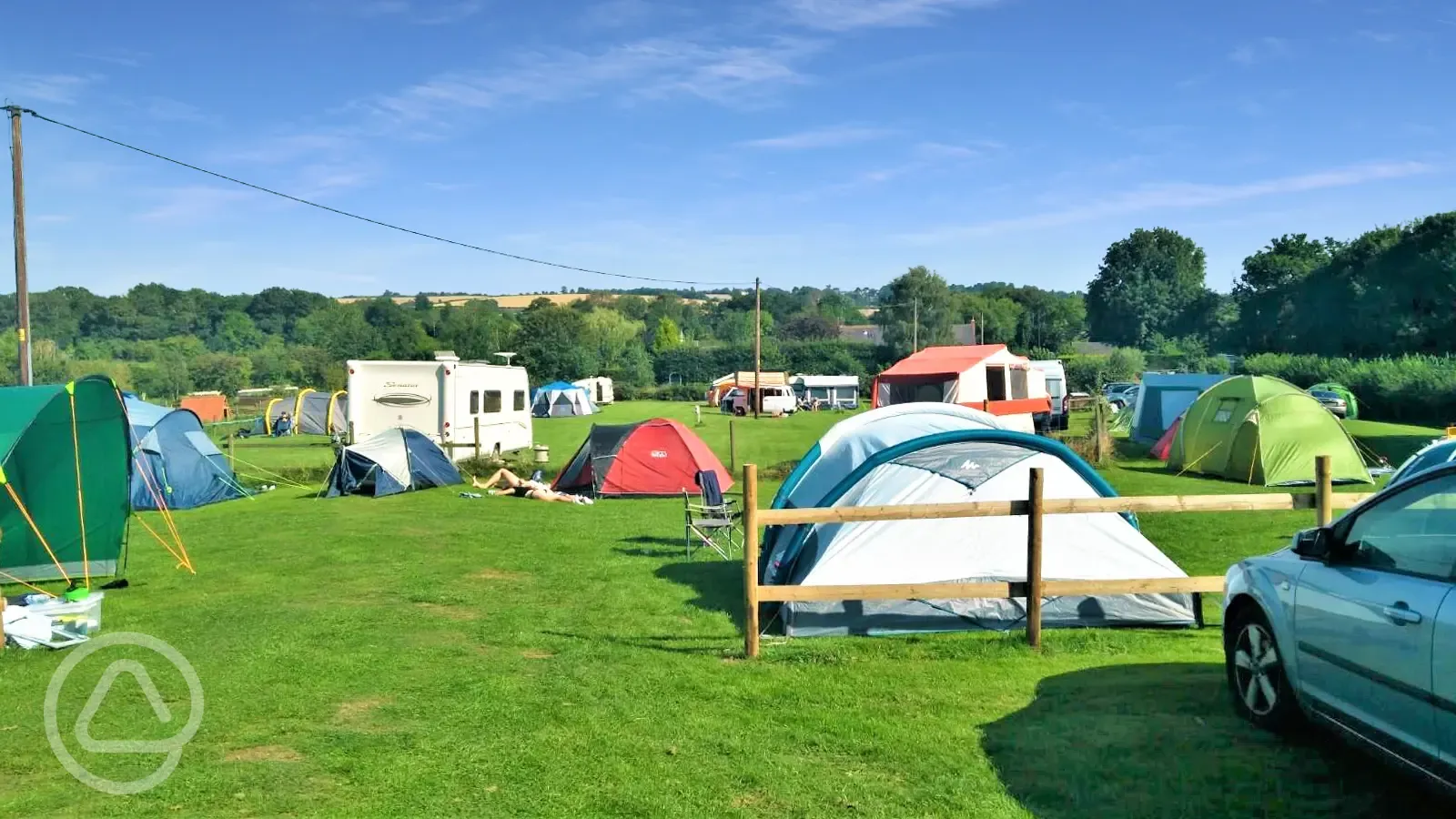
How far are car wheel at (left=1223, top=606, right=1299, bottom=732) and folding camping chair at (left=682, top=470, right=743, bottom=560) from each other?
6341 mm

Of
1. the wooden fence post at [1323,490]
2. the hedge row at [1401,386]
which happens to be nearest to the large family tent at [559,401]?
the hedge row at [1401,386]

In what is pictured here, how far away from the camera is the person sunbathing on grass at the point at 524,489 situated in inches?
736

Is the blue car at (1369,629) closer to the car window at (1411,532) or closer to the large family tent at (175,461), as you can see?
the car window at (1411,532)

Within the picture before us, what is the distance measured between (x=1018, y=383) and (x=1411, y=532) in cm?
2921

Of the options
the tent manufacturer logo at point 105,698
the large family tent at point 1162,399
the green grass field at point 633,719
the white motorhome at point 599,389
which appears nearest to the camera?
the green grass field at point 633,719

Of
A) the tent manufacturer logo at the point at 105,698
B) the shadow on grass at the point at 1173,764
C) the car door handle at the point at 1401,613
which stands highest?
the car door handle at the point at 1401,613

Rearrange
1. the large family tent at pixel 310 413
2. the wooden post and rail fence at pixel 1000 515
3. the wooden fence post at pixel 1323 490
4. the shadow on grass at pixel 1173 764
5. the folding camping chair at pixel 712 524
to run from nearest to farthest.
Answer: the shadow on grass at pixel 1173 764 < the wooden post and rail fence at pixel 1000 515 < the wooden fence post at pixel 1323 490 < the folding camping chair at pixel 712 524 < the large family tent at pixel 310 413

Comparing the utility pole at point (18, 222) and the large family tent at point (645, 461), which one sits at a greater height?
the utility pole at point (18, 222)

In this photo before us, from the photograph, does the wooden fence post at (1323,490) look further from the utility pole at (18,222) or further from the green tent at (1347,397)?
the green tent at (1347,397)

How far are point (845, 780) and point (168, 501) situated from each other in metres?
17.2

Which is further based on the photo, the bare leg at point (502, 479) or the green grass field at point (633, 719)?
the bare leg at point (502, 479)

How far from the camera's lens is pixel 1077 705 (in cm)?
607

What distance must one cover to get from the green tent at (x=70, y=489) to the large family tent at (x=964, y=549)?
23.1ft

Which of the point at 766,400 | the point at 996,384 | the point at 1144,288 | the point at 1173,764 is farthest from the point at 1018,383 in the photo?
the point at 1144,288
